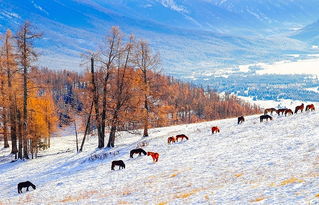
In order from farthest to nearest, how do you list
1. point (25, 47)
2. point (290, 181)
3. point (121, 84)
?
point (121, 84) → point (25, 47) → point (290, 181)

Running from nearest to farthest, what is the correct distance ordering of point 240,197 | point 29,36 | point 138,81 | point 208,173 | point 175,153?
point 240,197 → point 208,173 → point 175,153 → point 29,36 → point 138,81

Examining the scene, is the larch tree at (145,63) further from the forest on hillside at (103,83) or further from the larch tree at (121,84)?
the larch tree at (121,84)

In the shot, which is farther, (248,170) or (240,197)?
→ (248,170)

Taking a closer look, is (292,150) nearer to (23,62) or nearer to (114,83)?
(114,83)

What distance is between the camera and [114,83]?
39969 millimetres

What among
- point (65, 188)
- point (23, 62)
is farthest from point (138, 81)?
point (65, 188)

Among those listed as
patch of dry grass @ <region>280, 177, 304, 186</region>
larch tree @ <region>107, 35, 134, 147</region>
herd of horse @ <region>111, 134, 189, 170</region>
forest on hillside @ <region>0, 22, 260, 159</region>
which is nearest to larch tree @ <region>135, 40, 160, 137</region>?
forest on hillside @ <region>0, 22, 260, 159</region>

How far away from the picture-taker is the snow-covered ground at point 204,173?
16.7m

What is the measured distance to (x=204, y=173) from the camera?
2144 cm

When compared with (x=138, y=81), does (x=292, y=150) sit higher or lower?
lower

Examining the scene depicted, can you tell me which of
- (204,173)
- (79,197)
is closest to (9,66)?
(79,197)

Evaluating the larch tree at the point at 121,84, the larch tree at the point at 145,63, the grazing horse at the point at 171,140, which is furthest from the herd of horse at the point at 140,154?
the larch tree at the point at 145,63

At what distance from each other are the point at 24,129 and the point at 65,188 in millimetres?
16849

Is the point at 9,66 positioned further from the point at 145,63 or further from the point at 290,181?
the point at 290,181
